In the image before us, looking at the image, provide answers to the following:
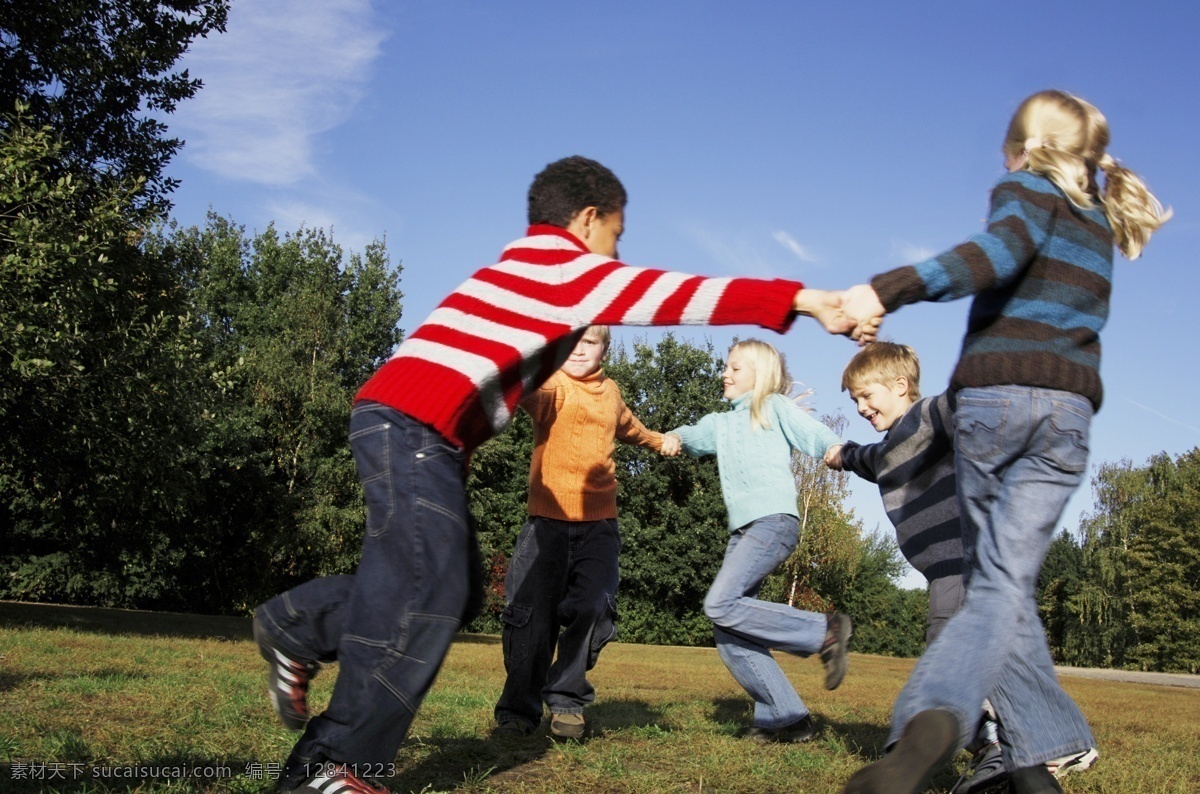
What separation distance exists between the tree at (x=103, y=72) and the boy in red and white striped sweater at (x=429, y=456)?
1381 cm

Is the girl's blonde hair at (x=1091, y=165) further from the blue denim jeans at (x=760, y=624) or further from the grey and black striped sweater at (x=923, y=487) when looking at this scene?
the blue denim jeans at (x=760, y=624)

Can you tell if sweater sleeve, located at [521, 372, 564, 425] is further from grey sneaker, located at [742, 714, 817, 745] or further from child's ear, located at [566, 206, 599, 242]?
grey sneaker, located at [742, 714, 817, 745]

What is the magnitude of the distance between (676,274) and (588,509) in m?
2.25

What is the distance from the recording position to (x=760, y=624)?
16.0 ft

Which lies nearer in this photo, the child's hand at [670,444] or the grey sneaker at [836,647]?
the grey sneaker at [836,647]

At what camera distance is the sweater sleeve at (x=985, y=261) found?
2.86 meters

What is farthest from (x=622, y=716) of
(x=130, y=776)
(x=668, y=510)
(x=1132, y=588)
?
(x=1132, y=588)

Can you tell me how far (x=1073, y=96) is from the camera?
10.8 feet

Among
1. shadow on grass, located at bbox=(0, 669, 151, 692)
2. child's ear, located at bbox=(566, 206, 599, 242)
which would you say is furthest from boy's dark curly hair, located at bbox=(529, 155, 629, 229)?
shadow on grass, located at bbox=(0, 669, 151, 692)

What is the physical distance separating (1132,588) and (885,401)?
5199 centimetres

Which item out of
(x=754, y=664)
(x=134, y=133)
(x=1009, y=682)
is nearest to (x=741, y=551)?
(x=754, y=664)

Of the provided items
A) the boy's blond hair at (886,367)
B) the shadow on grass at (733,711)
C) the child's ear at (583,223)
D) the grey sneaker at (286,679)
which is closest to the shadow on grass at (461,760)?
the grey sneaker at (286,679)

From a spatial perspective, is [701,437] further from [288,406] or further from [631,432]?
[288,406]

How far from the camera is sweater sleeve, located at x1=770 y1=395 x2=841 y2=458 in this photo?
5.18 m
